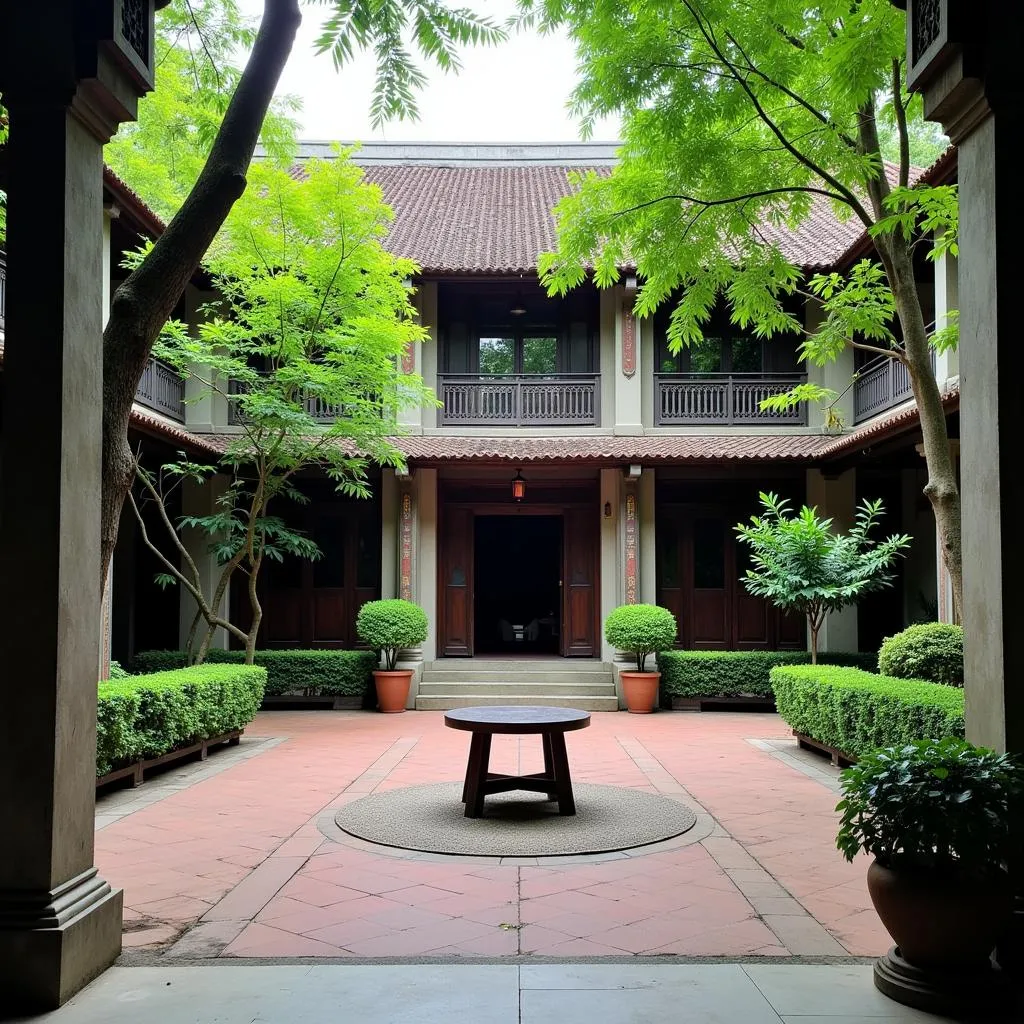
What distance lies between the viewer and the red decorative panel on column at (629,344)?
14.9m

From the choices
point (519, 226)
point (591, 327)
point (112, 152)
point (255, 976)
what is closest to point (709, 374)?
point (591, 327)

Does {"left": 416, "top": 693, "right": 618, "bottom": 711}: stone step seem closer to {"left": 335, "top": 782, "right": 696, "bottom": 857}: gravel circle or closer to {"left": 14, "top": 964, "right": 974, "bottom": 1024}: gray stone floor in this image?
{"left": 335, "top": 782, "right": 696, "bottom": 857}: gravel circle

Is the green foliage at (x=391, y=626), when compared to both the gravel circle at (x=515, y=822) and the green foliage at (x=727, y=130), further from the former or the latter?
the green foliage at (x=727, y=130)

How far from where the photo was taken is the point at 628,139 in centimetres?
691

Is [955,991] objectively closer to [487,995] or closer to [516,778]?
[487,995]

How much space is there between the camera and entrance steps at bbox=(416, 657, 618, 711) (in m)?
13.2

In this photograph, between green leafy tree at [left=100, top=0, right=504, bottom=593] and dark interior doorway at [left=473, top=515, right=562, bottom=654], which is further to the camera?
dark interior doorway at [left=473, top=515, right=562, bottom=654]

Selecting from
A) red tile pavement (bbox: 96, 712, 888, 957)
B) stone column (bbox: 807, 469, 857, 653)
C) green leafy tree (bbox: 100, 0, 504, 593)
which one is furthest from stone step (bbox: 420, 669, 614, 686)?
green leafy tree (bbox: 100, 0, 504, 593)

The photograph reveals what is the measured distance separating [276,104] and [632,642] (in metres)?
8.30

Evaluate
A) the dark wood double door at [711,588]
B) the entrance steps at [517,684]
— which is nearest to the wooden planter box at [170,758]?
the entrance steps at [517,684]

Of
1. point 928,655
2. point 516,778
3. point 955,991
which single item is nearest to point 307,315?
point 516,778

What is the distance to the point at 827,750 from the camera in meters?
9.29

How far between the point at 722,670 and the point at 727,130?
27.3 ft

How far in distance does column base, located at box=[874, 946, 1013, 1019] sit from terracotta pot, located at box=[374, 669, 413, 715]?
1023cm
